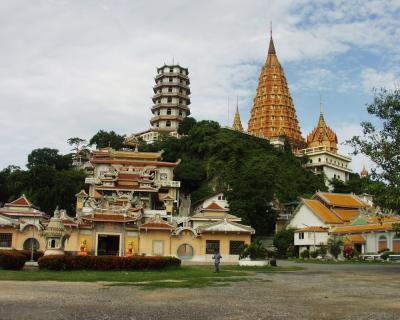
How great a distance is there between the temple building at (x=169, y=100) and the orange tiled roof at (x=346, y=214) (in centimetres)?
3908

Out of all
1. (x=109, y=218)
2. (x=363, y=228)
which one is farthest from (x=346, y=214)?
(x=109, y=218)

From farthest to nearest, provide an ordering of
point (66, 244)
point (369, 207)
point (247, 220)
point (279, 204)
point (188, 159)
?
point (188, 159) → point (279, 204) → point (369, 207) → point (247, 220) → point (66, 244)

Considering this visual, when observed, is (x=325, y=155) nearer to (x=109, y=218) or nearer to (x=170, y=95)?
(x=170, y=95)

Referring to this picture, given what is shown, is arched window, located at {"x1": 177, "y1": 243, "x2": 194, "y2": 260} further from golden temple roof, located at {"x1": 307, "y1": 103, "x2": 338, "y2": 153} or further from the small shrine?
golden temple roof, located at {"x1": 307, "y1": 103, "x2": 338, "y2": 153}

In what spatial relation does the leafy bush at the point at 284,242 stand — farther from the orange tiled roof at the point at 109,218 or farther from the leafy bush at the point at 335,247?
the orange tiled roof at the point at 109,218

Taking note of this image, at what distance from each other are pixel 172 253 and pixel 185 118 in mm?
46819

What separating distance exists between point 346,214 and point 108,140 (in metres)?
42.7

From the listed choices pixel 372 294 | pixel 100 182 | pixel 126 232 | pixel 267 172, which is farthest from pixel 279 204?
pixel 372 294

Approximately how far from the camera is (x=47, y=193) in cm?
6194

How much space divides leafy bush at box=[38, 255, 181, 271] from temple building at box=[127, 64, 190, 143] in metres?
65.7

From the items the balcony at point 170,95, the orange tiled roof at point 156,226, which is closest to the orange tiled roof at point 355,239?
the orange tiled roof at point 156,226

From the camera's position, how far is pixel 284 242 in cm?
5816

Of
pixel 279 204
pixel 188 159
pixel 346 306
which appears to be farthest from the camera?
pixel 188 159

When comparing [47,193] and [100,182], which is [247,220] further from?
[47,193]
